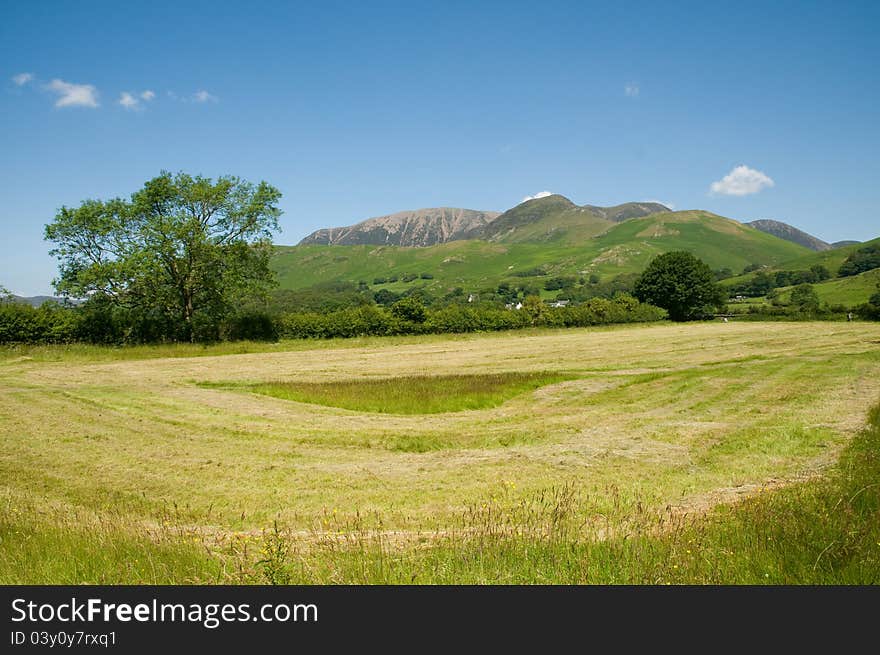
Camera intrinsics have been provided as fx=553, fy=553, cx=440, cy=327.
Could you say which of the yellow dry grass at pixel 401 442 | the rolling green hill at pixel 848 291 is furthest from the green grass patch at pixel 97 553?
the rolling green hill at pixel 848 291

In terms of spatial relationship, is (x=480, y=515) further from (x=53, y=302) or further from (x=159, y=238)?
(x=53, y=302)

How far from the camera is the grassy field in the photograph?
7.02 metres

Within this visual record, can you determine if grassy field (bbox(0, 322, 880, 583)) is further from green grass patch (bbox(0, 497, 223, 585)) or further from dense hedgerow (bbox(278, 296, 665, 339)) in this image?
dense hedgerow (bbox(278, 296, 665, 339))

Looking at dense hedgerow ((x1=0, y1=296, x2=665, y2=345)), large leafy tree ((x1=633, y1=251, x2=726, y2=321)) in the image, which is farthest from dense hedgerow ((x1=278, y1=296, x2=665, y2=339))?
large leafy tree ((x1=633, y1=251, x2=726, y2=321))

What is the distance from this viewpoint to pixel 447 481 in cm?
1322

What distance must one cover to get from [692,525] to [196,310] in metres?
54.8

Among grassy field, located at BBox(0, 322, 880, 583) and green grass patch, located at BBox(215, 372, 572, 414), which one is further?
green grass patch, located at BBox(215, 372, 572, 414)

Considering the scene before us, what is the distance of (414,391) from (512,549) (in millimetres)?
19706

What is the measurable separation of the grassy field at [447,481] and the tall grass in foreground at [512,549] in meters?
0.04

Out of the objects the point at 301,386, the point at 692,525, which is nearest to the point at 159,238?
the point at 301,386

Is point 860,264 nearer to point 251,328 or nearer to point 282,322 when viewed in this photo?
point 282,322

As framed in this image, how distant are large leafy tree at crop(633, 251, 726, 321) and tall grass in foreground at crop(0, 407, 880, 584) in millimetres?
97519

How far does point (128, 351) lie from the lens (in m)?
46.9
